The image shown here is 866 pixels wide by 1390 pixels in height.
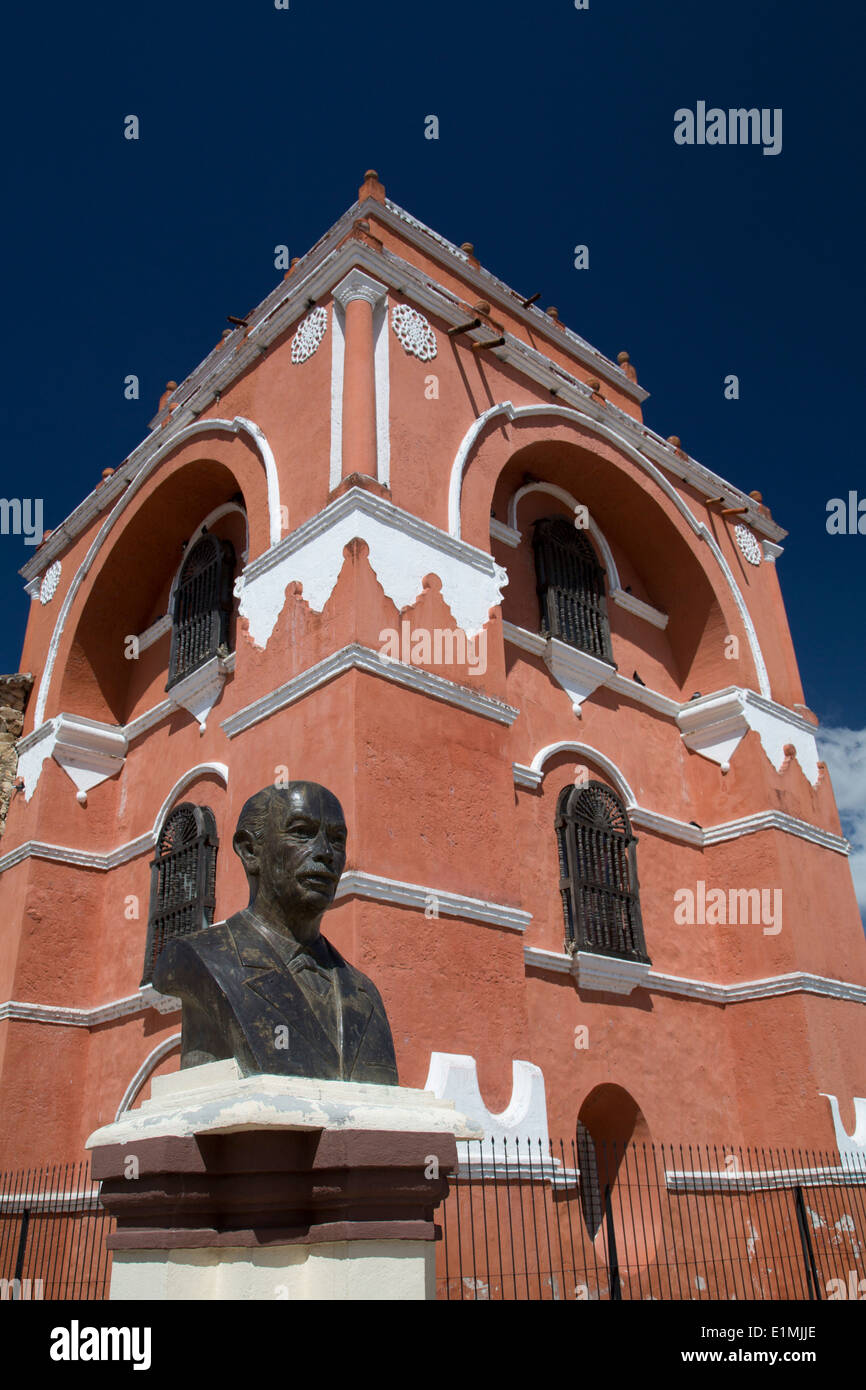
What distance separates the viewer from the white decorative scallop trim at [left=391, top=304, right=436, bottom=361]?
29.5 feet

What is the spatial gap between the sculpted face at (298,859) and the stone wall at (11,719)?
9197 millimetres

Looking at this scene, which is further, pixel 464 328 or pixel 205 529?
pixel 205 529

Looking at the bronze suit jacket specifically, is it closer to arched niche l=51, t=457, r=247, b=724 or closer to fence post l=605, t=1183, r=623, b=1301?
fence post l=605, t=1183, r=623, b=1301

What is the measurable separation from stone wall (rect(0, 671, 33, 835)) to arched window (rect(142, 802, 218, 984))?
328 centimetres

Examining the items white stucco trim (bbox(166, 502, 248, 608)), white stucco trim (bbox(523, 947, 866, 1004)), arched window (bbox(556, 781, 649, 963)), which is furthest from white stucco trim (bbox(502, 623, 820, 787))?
white stucco trim (bbox(166, 502, 248, 608))

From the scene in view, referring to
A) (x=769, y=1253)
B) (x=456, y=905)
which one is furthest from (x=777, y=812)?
(x=456, y=905)

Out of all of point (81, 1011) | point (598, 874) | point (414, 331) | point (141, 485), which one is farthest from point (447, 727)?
point (141, 485)

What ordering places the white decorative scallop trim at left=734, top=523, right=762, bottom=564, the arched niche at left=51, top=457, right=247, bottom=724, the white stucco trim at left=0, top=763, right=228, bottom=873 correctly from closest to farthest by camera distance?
the white stucco trim at left=0, top=763, right=228, bottom=873 < the arched niche at left=51, top=457, right=247, bottom=724 < the white decorative scallop trim at left=734, top=523, right=762, bottom=564

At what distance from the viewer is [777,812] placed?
403 inches

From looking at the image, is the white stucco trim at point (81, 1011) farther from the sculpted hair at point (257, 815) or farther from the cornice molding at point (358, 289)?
the cornice molding at point (358, 289)

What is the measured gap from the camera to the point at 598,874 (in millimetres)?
9305

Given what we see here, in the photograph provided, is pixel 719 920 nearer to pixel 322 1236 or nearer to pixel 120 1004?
pixel 120 1004

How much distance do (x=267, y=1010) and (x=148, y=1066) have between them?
20.2 ft

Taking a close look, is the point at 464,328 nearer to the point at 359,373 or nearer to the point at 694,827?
the point at 359,373
